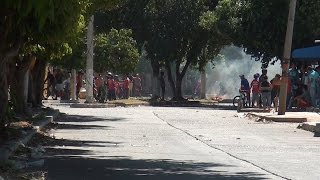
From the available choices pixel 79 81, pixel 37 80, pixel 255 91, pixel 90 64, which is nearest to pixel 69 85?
pixel 79 81

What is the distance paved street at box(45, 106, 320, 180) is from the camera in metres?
13.5

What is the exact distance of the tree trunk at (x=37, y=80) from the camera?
3238 cm

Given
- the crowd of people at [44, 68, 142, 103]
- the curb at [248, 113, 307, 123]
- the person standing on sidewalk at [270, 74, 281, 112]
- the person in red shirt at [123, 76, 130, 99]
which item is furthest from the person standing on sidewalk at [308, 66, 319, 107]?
the person in red shirt at [123, 76, 130, 99]

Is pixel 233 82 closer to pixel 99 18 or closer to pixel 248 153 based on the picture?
pixel 99 18

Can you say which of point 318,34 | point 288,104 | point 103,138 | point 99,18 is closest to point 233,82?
point 99,18

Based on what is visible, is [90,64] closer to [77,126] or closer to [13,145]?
[77,126]

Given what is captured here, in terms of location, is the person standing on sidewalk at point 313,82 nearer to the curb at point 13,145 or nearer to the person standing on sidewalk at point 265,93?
the person standing on sidewalk at point 265,93

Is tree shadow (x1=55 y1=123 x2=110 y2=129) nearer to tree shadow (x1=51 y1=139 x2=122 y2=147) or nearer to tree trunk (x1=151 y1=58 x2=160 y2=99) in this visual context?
tree shadow (x1=51 y1=139 x2=122 y2=147)

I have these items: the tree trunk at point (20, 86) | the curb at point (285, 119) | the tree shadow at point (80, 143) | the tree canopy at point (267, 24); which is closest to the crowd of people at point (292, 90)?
the tree canopy at point (267, 24)

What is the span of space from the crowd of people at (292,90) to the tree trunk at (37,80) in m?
9.17

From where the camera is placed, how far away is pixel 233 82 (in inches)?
3851

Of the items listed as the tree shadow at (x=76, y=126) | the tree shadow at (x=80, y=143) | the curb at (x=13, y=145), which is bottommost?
the tree shadow at (x=80, y=143)

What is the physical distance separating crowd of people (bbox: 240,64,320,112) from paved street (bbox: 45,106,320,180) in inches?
297

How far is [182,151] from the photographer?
17.6 metres
